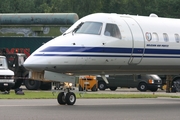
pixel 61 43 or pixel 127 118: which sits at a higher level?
pixel 61 43

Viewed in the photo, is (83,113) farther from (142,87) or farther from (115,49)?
(142,87)

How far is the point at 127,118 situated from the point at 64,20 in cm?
2346

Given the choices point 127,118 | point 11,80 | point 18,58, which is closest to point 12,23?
point 18,58

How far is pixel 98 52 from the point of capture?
2305cm

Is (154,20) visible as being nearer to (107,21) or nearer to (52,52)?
(107,21)

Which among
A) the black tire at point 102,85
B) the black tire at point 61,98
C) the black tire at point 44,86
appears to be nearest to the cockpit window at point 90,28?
the black tire at point 61,98

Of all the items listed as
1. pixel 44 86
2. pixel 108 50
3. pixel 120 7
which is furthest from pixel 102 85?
pixel 120 7

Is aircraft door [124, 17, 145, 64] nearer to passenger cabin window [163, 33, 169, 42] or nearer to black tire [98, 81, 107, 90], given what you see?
passenger cabin window [163, 33, 169, 42]

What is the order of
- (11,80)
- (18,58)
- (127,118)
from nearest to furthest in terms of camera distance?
(127,118) → (11,80) → (18,58)

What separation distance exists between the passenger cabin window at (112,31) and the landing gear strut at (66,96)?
224 centimetres

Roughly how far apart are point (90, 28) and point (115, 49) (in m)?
1.16

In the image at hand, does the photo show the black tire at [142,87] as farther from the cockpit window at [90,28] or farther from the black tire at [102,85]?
the cockpit window at [90,28]

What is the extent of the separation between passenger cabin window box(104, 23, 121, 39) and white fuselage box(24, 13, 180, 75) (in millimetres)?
85

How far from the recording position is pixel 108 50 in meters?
23.3
